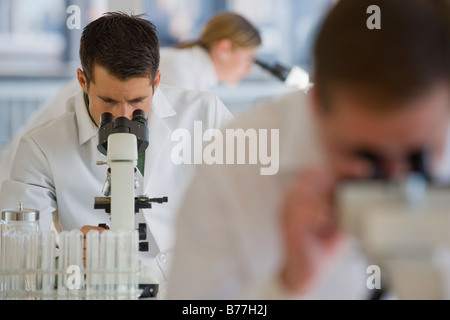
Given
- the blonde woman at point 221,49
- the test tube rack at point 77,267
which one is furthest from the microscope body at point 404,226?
the blonde woman at point 221,49

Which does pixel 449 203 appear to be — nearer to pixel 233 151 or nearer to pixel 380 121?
pixel 380 121

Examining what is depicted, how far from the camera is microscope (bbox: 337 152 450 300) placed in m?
0.51

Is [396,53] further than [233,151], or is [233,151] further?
[233,151]

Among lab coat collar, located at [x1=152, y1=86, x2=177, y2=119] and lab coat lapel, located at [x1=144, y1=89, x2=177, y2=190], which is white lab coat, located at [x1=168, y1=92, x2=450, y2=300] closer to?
lab coat lapel, located at [x1=144, y1=89, x2=177, y2=190]

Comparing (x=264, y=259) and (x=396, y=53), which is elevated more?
(x=396, y=53)

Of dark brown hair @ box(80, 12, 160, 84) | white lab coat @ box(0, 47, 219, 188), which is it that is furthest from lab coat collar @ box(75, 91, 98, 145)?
white lab coat @ box(0, 47, 219, 188)

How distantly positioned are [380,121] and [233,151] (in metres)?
0.34

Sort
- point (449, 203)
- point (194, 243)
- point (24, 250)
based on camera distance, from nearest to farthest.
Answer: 1. point (449, 203)
2. point (194, 243)
3. point (24, 250)

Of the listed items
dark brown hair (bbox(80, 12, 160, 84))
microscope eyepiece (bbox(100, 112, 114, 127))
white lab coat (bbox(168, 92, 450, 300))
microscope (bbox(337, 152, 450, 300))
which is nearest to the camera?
microscope (bbox(337, 152, 450, 300))

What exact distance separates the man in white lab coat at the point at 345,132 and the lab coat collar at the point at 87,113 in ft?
2.62

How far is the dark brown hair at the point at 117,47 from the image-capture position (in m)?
1.46

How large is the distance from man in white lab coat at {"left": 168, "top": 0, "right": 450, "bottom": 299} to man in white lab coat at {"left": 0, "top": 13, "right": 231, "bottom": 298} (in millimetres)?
672

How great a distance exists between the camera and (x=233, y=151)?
0.90m
